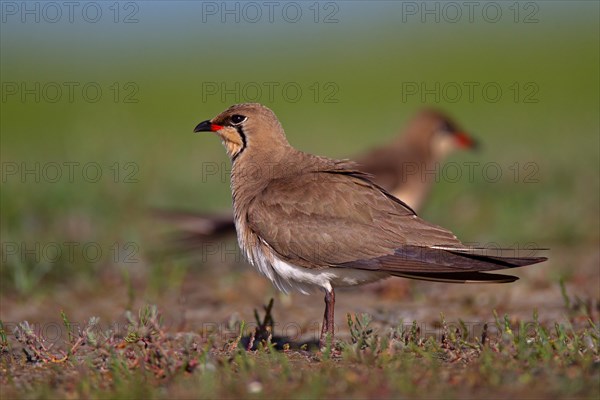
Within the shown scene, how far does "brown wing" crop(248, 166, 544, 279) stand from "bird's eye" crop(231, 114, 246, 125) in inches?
29.5

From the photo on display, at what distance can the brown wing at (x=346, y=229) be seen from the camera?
4.84m

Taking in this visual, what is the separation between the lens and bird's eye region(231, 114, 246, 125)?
19.3 feet

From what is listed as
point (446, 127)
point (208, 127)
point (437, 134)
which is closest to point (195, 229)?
point (208, 127)

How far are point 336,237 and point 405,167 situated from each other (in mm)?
3825

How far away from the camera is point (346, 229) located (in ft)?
16.5

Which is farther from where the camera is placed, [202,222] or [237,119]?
[202,222]

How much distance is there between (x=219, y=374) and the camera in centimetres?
392

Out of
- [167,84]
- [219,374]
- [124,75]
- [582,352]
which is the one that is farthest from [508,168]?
[124,75]

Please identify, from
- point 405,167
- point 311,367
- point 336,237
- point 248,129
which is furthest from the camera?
point 405,167

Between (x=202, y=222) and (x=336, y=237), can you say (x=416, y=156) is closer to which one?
(x=202, y=222)

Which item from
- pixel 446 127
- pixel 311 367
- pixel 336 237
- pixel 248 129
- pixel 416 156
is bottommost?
pixel 311 367

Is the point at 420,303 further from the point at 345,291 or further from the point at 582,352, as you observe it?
the point at 582,352

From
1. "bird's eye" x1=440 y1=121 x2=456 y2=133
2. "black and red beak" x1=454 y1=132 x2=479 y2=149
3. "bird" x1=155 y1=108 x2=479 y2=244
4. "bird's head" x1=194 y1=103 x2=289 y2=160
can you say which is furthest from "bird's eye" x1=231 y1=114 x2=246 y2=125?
"black and red beak" x1=454 y1=132 x2=479 y2=149

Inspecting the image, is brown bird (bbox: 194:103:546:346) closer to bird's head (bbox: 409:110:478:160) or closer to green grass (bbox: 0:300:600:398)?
green grass (bbox: 0:300:600:398)
